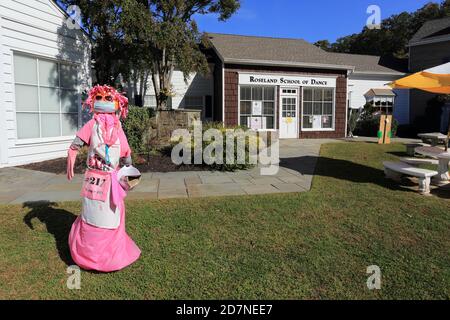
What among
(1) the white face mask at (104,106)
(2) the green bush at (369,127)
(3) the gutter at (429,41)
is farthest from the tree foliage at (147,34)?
(3) the gutter at (429,41)

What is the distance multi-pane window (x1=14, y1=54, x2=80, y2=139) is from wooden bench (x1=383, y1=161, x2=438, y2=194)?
8.87 metres

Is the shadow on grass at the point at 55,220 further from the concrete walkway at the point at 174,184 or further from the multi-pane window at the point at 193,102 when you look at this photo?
the multi-pane window at the point at 193,102

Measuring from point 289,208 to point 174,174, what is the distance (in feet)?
11.3

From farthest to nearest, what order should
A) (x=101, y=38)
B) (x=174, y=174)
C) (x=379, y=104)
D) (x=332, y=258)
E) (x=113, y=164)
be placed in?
(x=379, y=104) < (x=101, y=38) < (x=174, y=174) < (x=332, y=258) < (x=113, y=164)

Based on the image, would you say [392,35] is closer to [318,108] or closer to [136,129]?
[318,108]

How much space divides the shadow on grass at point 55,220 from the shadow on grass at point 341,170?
17.5 ft

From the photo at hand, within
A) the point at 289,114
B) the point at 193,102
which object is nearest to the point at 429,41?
the point at 289,114

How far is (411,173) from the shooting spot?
6.68m

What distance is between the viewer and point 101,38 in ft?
38.7

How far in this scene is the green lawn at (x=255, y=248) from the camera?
10.7 feet

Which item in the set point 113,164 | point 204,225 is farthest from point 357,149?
point 113,164

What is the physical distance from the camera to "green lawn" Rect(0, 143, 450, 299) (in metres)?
3.27

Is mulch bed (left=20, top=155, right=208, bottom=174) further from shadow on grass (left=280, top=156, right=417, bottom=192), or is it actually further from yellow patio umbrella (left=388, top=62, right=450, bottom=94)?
yellow patio umbrella (left=388, top=62, right=450, bottom=94)
